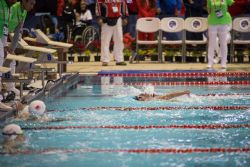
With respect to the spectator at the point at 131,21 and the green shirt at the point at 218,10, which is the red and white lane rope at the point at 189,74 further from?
the spectator at the point at 131,21

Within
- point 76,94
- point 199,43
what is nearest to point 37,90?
point 76,94

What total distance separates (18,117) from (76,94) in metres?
2.71

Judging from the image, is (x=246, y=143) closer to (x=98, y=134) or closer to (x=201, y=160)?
(x=201, y=160)

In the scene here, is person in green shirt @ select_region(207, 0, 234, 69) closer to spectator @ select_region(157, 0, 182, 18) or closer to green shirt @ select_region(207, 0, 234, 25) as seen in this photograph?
green shirt @ select_region(207, 0, 234, 25)

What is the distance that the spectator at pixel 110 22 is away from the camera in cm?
1420

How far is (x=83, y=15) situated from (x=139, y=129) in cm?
1139

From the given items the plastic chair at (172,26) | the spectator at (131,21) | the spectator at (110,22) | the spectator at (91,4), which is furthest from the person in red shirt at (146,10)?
the spectator at (110,22)

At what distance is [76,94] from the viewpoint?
10.5 m

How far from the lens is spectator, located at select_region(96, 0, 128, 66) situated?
1420 cm

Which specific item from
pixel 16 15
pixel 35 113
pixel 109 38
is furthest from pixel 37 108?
pixel 109 38

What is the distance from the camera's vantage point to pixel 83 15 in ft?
60.1

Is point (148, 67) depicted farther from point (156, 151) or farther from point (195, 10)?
point (156, 151)

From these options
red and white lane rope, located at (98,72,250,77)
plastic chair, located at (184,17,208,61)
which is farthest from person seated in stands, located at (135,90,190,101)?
plastic chair, located at (184,17,208,61)

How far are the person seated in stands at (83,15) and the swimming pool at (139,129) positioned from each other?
710cm
